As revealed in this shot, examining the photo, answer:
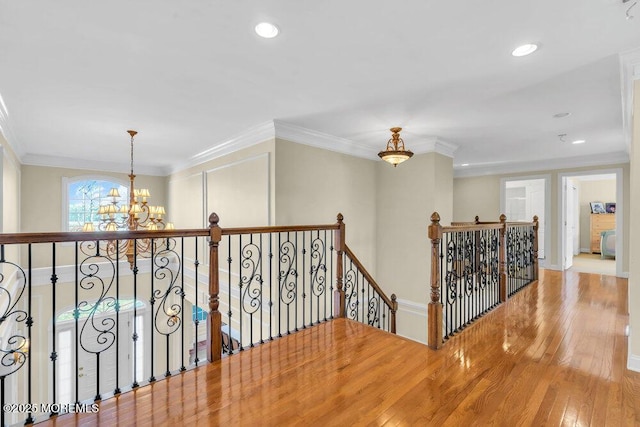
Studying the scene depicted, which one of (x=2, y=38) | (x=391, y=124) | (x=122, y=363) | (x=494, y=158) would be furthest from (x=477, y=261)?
(x=122, y=363)

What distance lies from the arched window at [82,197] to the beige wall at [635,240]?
815cm

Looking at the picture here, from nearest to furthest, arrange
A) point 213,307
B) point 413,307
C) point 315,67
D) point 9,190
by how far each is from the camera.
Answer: point 213,307 → point 315,67 → point 9,190 → point 413,307

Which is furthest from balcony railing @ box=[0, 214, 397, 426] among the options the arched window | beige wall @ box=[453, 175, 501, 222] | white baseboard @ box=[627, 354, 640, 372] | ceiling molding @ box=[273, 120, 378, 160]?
beige wall @ box=[453, 175, 501, 222]

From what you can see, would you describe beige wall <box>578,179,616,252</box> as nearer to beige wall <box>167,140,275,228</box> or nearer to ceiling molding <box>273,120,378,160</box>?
ceiling molding <box>273,120,378,160</box>

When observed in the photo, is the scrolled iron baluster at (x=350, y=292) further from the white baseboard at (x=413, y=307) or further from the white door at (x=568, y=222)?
the white door at (x=568, y=222)

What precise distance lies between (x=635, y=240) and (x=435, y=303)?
156 centimetres

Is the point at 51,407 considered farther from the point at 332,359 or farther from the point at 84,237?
the point at 332,359

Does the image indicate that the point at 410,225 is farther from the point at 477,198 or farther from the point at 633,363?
the point at 477,198

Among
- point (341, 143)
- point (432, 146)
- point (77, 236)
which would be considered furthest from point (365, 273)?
point (77, 236)

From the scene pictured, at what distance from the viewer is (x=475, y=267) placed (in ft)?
13.0

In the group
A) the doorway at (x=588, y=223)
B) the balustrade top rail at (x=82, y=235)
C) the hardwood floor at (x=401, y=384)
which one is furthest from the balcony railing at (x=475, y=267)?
the doorway at (x=588, y=223)

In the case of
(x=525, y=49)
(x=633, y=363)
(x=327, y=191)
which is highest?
(x=525, y=49)

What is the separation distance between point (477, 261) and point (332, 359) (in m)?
2.32

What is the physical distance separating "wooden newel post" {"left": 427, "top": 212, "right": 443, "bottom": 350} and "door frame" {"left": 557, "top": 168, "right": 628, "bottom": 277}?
556 cm
